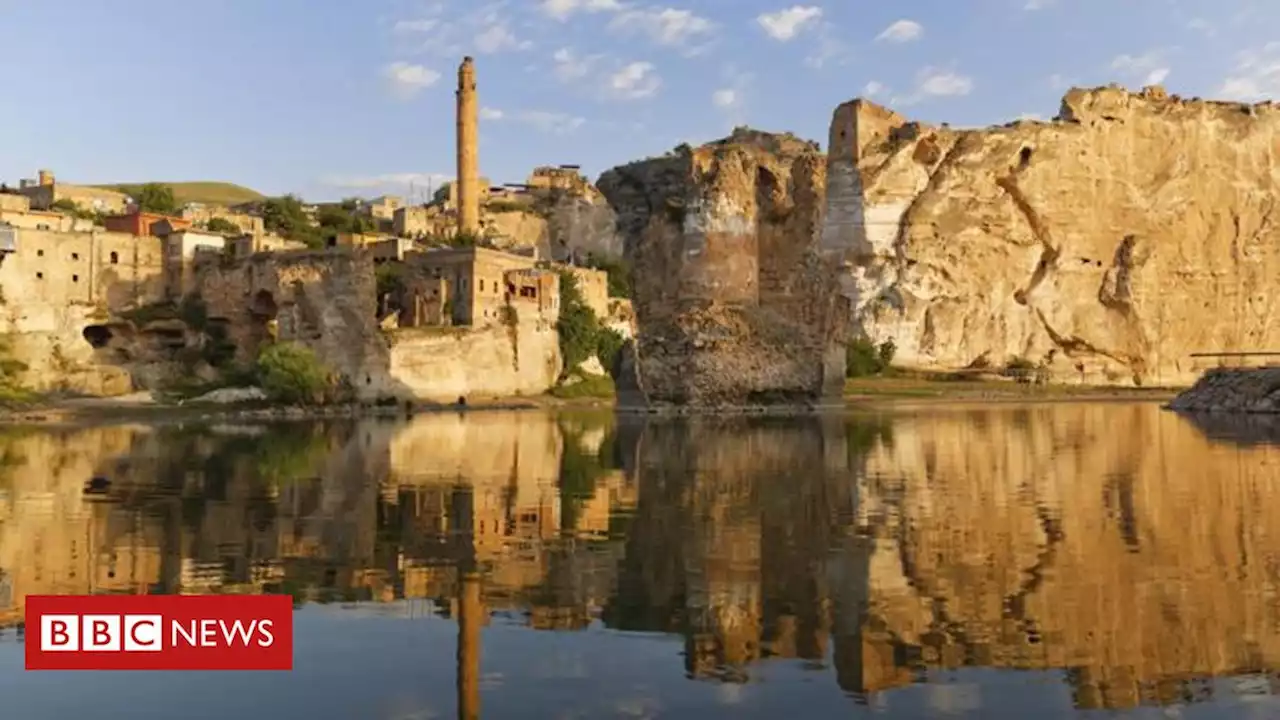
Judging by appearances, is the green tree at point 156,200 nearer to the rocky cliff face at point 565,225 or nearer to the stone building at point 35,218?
the stone building at point 35,218

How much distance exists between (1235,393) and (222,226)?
51.0 meters

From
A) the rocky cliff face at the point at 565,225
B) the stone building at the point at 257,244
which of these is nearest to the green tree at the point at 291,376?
the stone building at the point at 257,244

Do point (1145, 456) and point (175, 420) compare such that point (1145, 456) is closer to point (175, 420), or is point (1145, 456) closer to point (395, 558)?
point (395, 558)

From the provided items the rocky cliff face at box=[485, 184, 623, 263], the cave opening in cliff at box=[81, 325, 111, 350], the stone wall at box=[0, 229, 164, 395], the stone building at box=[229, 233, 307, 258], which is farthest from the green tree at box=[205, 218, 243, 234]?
the rocky cliff face at box=[485, 184, 623, 263]

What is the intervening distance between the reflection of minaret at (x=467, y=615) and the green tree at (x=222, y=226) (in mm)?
53347

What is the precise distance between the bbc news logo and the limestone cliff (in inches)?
2636

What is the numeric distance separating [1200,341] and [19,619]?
294 feet

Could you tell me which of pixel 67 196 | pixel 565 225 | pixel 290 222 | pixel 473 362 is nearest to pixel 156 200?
pixel 67 196

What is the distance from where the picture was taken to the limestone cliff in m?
75.1

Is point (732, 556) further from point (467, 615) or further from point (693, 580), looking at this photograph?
point (467, 615)

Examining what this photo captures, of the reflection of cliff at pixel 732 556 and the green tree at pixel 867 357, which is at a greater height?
the green tree at pixel 867 357

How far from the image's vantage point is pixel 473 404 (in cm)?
5234

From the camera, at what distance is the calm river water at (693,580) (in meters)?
6.88

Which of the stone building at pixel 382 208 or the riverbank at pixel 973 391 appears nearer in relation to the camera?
the riverbank at pixel 973 391
